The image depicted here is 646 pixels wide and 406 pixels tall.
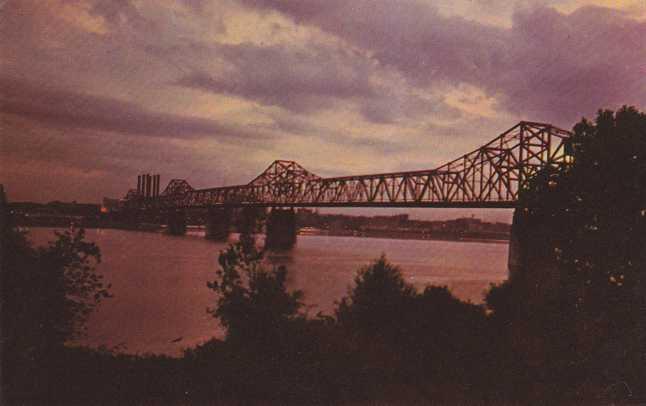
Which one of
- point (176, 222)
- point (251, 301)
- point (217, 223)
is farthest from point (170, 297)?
point (176, 222)

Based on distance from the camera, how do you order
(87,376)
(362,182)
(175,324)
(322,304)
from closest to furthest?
1. (87,376)
2. (175,324)
3. (322,304)
4. (362,182)

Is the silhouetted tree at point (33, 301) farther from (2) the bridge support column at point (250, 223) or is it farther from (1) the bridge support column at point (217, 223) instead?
(1) the bridge support column at point (217, 223)

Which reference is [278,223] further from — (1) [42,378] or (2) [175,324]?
(1) [42,378]

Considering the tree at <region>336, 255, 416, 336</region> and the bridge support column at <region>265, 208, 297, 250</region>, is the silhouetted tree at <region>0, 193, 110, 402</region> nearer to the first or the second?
the tree at <region>336, 255, 416, 336</region>

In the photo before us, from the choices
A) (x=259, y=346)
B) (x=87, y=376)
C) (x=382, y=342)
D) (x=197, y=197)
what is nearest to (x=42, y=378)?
(x=87, y=376)

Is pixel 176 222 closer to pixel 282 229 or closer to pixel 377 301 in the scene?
pixel 282 229
